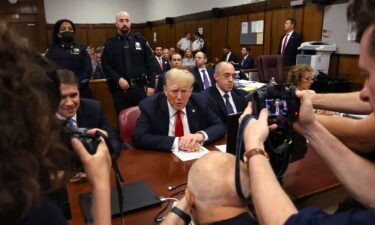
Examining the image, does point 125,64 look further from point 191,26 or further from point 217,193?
point 191,26

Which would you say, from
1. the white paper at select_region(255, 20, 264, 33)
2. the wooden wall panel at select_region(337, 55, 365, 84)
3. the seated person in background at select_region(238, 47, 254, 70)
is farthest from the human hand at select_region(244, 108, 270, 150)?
the white paper at select_region(255, 20, 264, 33)

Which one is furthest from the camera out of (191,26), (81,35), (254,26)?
(81,35)

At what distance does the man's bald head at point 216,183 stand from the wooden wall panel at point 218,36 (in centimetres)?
884

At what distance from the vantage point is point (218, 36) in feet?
32.4

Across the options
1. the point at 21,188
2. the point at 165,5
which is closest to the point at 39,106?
the point at 21,188

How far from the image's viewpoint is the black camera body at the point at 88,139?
40.1 inches

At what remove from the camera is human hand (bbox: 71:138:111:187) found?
962 mm

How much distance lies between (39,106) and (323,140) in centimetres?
86

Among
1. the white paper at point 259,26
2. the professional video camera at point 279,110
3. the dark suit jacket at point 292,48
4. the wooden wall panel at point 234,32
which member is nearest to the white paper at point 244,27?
the wooden wall panel at point 234,32

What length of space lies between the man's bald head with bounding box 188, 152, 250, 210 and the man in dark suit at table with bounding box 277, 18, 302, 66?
645cm

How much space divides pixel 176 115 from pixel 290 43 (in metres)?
5.33

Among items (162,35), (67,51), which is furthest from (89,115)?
(162,35)

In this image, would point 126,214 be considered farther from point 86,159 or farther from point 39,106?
point 39,106

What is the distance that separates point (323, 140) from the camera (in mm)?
1045
